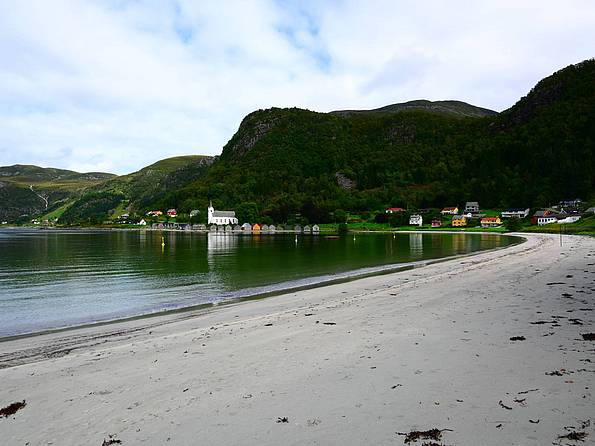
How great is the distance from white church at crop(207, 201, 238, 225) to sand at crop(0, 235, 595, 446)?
168 meters

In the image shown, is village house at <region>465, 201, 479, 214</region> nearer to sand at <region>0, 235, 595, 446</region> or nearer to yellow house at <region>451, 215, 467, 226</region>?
A: yellow house at <region>451, 215, 467, 226</region>

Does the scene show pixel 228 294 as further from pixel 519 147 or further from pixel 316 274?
pixel 519 147

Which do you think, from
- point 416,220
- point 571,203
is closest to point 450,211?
point 416,220

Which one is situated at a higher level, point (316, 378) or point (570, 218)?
point (570, 218)

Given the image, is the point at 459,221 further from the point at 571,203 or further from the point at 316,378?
the point at 316,378

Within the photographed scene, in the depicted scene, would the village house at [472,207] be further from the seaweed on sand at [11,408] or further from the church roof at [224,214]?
the seaweed on sand at [11,408]

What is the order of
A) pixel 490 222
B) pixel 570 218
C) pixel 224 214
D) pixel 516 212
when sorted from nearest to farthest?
pixel 570 218 → pixel 490 222 → pixel 516 212 → pixel 224 214

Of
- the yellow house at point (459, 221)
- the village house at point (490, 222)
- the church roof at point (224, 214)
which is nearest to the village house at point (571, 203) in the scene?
the village house at point (490, 222)

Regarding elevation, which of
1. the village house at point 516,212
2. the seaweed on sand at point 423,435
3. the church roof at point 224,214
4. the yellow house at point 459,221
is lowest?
the seaweed on sand at point 423,435

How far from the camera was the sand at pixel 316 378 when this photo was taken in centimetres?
551

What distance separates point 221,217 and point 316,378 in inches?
6964

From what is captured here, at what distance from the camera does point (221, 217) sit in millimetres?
180875

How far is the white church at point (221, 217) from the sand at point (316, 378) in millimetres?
167508

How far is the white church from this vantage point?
17912 cm
